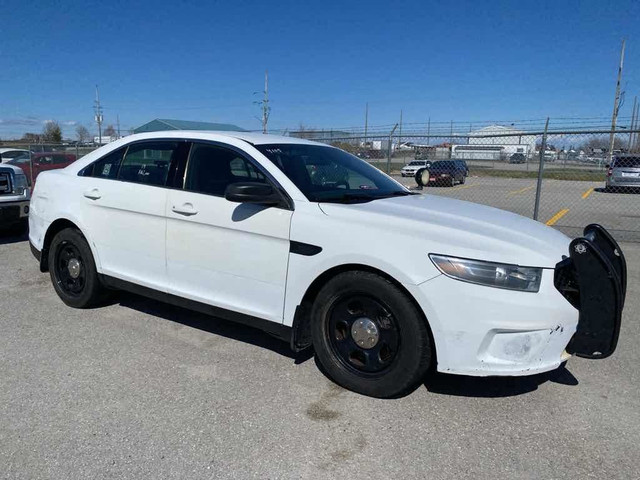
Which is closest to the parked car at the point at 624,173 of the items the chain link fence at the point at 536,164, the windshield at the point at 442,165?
the chain link fence at the point at 536,164

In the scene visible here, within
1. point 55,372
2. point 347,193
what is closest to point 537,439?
point 347,193

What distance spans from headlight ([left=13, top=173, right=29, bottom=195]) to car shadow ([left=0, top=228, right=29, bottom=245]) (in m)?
0.88

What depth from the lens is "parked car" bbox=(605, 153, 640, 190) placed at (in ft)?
Answer: 54.3

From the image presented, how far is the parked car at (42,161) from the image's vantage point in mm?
13344

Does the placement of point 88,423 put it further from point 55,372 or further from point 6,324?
point 6,324

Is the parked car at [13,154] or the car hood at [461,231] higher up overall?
the parked car at [13,154]

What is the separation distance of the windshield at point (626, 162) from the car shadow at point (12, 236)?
17239mm

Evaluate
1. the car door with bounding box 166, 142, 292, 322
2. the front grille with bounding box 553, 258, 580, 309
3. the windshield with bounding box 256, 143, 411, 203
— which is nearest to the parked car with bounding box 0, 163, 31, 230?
the car door with bounding box 166, 142, 292, 322

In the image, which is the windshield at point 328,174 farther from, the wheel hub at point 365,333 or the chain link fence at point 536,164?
the chain link fence at point 536,164

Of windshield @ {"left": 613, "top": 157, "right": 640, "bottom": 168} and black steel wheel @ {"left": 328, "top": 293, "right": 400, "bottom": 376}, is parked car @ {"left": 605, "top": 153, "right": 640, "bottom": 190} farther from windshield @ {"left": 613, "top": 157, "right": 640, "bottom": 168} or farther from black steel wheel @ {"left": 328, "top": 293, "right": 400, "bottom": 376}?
black steel wheel @ {"left": 328, "top": 293, "right": 400, "bottom": 376}

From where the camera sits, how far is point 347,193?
12.0 ft

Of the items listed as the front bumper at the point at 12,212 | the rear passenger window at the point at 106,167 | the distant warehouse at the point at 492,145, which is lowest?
the front bumper at the point at 12,212

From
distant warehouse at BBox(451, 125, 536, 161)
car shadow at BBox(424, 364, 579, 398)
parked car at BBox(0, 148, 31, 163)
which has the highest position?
distant warehouse at BBox(451, 125, 536, 161)

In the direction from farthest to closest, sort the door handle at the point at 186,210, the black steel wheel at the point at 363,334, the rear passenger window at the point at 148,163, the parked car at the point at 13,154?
1. the parked car at the point at 13,154
2. the rear passenger window at the point at 148,163
3. the door handle at the point at 186,210
4. the black steel wheel at the point at 363,334
